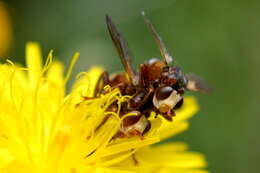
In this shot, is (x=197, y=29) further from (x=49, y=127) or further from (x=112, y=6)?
(x=49, y=127)

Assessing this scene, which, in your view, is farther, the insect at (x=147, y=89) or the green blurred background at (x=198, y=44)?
the green blurred background at (x=198, y=44)

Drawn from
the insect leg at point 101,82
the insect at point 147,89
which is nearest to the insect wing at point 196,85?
the insect at point 147,89

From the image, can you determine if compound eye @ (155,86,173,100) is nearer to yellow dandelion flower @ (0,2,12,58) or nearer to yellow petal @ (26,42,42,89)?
yellow petal @ (26,42,42,89)

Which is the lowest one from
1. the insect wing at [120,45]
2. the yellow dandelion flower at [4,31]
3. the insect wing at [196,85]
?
the insect wing at [196,85]

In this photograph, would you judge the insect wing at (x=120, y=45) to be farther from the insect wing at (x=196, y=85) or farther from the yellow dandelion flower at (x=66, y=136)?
the insect wing at (x=196, y=85)

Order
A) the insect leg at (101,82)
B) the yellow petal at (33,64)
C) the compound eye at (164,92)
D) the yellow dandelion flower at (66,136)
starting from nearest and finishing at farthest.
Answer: the compound eye at (164,92) < the yellow dandelion flower at (66,136) < the insect leg at (101,82) < the yellow petal at (33,64)

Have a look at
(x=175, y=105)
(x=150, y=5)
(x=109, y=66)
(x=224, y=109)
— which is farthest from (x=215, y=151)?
(x=175, y=105)

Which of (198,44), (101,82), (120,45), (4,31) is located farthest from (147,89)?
(4,31)
